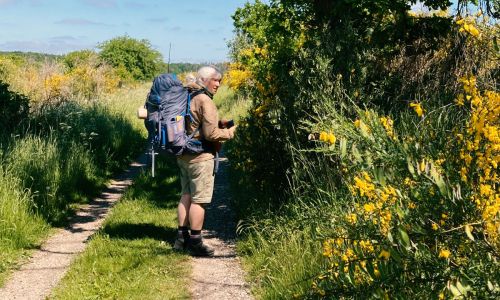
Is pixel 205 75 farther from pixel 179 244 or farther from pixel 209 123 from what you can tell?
pixel 179 244

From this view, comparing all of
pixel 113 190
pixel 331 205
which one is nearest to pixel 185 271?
pixel 331 205

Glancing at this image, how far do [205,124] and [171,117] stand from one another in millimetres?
344

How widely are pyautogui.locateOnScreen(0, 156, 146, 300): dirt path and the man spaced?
1.21 metres

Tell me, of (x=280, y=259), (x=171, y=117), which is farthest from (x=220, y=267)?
(x=171, y=117)

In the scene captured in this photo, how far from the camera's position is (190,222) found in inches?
Result: 219

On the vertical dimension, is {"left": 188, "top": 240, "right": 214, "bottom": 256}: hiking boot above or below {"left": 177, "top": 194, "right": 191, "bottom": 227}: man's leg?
below

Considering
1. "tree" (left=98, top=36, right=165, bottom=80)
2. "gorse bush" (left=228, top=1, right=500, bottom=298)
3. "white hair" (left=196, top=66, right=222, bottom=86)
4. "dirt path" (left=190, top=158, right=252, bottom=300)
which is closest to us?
"gorse bush" (left=228, top=1, right=500, bottom=298)

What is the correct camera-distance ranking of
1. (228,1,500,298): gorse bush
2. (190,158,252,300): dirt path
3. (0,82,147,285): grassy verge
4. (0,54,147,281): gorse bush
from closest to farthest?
(228,1,500,298): gorse bush → (190,158,252,300): dirt path → (0,82,147,285): grassy verge → (0,54,147,281): gorse bush

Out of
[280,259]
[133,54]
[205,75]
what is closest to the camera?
[280,259]

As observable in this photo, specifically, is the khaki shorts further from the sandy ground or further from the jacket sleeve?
the sandy ground

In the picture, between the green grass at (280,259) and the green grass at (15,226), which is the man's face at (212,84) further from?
the green grass at (15,226)

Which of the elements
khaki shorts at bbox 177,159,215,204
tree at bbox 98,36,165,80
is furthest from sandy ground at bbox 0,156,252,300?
tree at bbox 98,36,165,80

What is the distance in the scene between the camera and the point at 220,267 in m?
A: 5.32

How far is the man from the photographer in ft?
17.5
